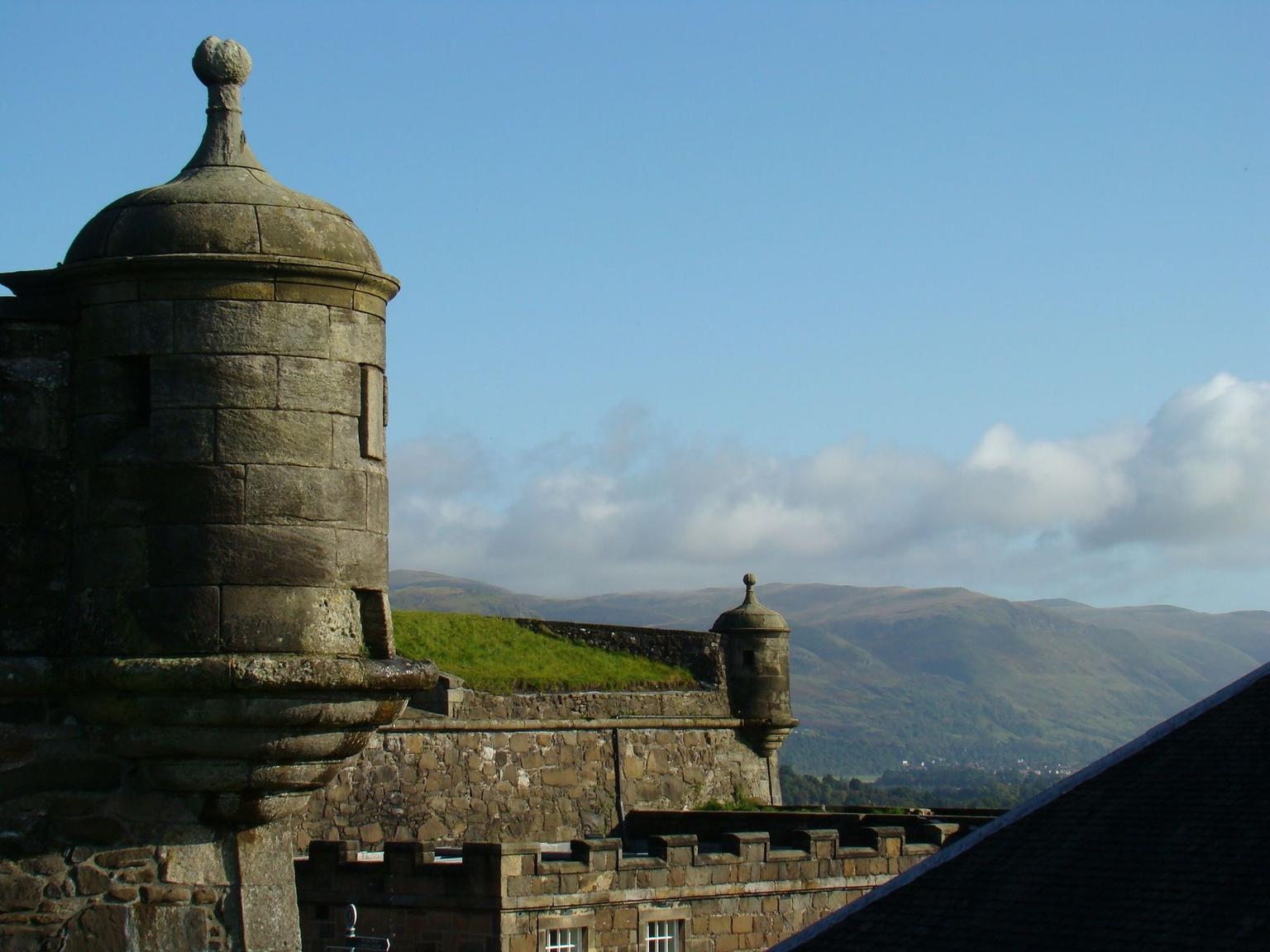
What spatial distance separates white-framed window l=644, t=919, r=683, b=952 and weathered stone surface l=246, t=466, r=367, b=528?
14.7m

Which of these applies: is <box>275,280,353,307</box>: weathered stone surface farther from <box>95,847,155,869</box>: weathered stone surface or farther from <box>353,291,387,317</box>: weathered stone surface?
<box>95,847,155,869</box>: weathered stone surface

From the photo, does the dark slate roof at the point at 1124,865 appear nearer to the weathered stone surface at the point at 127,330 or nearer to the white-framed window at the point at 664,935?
the weathered stone surface at the point at 127,330

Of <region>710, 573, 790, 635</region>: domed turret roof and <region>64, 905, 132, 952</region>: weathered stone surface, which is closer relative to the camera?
<region>64, 905, 132, 952</region>: weathered stone surface

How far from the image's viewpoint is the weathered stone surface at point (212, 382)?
9.10 meters

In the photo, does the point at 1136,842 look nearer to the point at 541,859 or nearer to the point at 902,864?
the point at 541,859

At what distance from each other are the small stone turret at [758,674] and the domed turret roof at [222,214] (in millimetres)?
22626

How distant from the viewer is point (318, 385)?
9.27 m

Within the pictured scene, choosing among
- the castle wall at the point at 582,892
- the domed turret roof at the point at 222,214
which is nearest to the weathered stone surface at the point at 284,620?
the domed turret roof at the point at 222,214

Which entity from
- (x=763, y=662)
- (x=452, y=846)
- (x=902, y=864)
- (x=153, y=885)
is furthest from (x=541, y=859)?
(x=153, y=885)

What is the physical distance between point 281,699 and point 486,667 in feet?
66.1

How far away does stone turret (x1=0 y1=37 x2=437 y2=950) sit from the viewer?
8.98 m

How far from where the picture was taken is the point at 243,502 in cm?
904

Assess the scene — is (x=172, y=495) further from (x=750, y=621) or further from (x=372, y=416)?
(x=750, y=621)

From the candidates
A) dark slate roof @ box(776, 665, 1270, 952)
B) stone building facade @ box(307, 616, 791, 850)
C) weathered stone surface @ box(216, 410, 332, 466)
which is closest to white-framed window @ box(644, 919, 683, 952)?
stone building facade @ box(307, 616, 791, 850)
